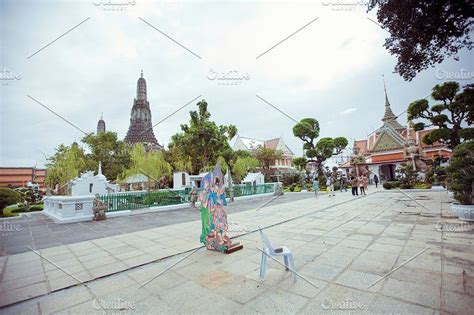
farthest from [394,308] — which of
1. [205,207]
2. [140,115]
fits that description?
[140,115]

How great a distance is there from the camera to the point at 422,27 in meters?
3.89

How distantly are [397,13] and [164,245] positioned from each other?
23.5ft

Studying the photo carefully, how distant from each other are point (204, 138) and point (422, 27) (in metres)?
17.6

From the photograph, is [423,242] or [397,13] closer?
[397,13]

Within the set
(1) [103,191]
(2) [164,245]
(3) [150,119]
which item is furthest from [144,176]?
(3) [150,119]

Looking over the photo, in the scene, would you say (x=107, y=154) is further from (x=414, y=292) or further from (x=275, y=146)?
(x=275, y=146)

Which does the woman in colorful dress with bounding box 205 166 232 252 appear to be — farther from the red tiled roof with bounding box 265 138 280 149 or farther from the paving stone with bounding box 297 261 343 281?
the red tiled roof with bounding box 265 138 280 149

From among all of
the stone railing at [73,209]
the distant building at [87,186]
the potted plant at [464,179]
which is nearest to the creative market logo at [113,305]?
the potted plant at [464,179]

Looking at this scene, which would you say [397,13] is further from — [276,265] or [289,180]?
[289,180]

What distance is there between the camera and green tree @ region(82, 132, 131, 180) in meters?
26.9

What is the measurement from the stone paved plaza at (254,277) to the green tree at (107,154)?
76.4 feet

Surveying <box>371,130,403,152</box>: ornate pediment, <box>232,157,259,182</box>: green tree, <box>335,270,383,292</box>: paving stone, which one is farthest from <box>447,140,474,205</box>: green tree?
<box>371,130,403,152</box>: ornate pediment

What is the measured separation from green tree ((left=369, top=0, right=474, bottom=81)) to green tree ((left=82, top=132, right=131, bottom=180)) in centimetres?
2889

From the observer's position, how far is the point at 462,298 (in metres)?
2.68
